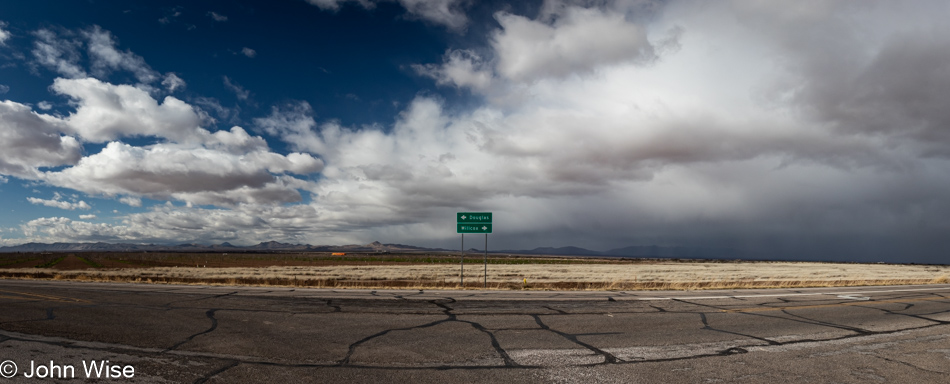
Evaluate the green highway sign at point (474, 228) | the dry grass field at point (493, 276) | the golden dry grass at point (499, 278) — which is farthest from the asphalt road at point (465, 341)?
the green highway sign at point (474, 228)

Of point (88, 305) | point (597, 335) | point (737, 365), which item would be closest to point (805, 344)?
point (737, 365)

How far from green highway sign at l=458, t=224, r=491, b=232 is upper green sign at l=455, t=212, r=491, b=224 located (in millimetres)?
219

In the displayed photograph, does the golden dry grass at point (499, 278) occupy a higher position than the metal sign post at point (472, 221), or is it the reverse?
the metal sign post at point (472, 221)

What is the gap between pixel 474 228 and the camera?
77.7ft

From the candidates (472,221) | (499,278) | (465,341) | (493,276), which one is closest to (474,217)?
(472,221)

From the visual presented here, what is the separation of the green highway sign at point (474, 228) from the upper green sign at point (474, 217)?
0.22 meters

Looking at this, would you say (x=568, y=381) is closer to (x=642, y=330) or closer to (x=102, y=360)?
(x=642, y=330)

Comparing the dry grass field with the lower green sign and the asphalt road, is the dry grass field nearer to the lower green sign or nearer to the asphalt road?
the lower green sign

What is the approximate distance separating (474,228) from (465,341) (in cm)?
1504

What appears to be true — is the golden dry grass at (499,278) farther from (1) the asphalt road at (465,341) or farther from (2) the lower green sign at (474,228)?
(1) the asphalt road at (465,341)

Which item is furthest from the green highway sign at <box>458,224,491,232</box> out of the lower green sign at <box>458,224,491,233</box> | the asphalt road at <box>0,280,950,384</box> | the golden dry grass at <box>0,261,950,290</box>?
the asphalt road at <box>0,280,950,384</box>

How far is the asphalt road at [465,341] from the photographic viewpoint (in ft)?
22.0

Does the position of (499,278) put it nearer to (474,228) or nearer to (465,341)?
(474,228)

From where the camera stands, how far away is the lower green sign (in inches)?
928
